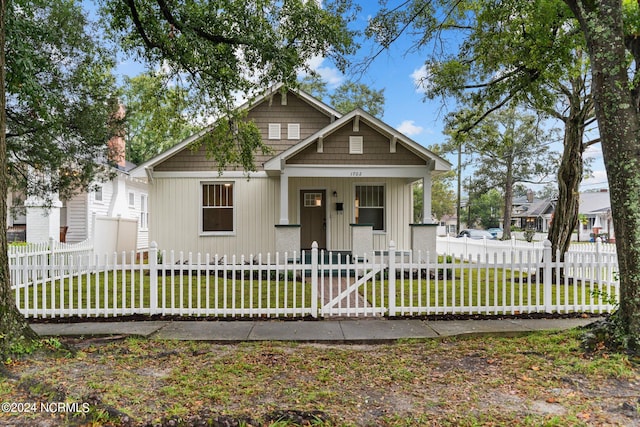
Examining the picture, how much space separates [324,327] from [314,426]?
120 inches

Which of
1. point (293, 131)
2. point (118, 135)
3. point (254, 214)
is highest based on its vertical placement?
point (293, 131)

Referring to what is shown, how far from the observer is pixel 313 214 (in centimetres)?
1400

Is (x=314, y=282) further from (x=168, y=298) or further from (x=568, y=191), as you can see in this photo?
(x=568, y=191)

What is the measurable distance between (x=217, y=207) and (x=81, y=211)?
7556mm

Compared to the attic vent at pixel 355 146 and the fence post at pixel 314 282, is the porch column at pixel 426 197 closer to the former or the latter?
the attic vent at pixel 355 146

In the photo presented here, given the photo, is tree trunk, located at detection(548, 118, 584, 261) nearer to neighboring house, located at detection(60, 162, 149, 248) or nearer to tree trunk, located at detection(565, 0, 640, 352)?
tree trunk, located at detection(565, 0, 640, 352)

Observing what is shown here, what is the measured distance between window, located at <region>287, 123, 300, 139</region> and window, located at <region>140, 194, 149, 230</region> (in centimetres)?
1150

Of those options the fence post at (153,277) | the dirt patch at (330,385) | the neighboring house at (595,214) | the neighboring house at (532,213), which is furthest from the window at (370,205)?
the neighboring house at (532,213)

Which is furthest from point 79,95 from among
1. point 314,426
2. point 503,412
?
point 503,412

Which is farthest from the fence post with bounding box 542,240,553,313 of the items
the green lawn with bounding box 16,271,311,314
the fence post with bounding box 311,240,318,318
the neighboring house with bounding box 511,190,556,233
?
the neighboring house with bounding box 511,190,556,233

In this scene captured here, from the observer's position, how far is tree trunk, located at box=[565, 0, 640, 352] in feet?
14.1

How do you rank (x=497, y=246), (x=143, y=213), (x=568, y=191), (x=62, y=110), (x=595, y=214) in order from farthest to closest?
(x=595, y=214) → (x=143, y=213) → (x=497, y=246) → (x=568, y=191) → (x=62, y=110)

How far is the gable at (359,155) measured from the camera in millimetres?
11711

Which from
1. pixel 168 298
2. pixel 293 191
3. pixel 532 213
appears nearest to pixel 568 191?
pixel 293 191
